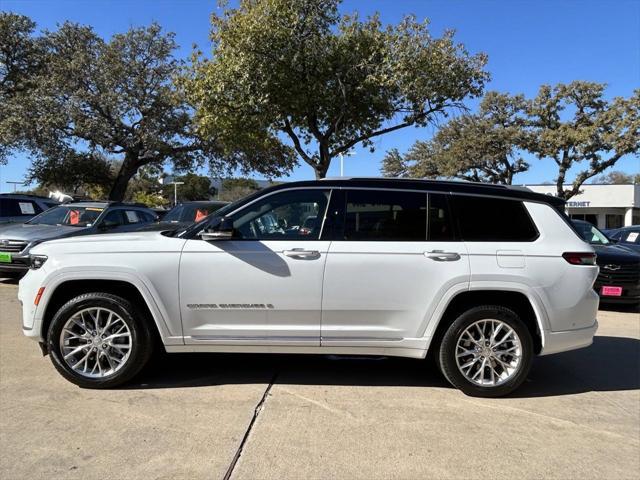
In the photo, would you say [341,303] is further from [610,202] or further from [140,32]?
[610,202]

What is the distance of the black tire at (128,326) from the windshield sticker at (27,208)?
10596 mm

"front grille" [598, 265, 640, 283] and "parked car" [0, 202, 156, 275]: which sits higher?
"parked car" [0, 202, 156, 275]

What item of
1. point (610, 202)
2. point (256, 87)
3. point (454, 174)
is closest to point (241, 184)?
point (454, 174)

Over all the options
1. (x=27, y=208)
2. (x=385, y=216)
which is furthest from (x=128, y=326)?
(x=27, y=208)

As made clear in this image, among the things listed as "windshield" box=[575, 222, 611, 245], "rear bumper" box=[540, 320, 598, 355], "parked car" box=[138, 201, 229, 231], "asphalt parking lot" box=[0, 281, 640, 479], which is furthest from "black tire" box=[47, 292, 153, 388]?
"windshield" box=[575, 222, 611, 245]

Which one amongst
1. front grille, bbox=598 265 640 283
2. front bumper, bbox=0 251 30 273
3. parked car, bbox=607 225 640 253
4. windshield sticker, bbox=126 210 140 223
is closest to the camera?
front grille, bbox=598 265 640 283

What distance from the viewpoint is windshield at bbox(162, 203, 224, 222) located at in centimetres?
1056

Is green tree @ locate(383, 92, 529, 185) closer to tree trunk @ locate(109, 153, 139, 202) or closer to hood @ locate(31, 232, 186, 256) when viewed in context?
tree trunk @ locate(109, 153, 139, 202)

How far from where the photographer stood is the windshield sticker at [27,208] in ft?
43.7

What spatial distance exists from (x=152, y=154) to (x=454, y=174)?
73.8ft

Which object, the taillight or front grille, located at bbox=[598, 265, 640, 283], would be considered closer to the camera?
the taillight

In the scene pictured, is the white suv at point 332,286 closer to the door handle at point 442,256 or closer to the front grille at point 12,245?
the door handle at point 442,256

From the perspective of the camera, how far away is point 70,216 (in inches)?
418

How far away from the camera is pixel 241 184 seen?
71.9 meters
